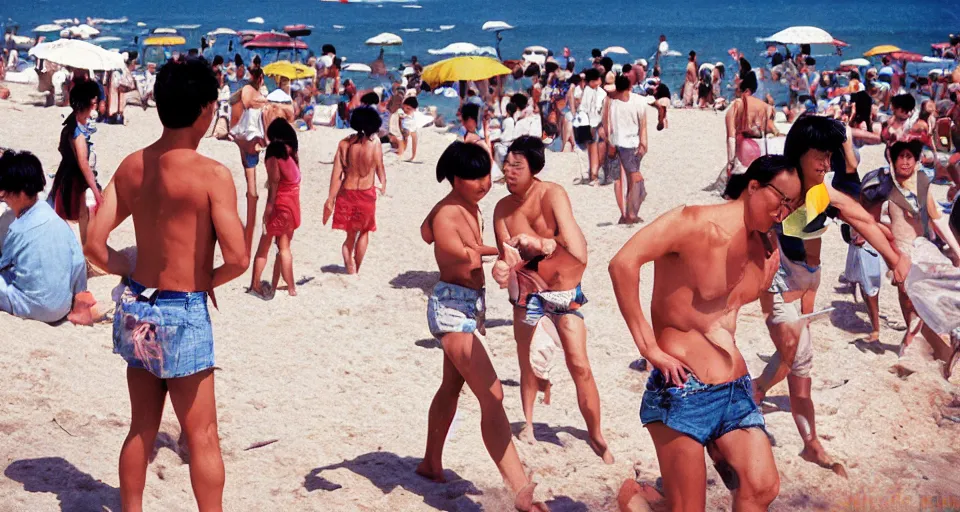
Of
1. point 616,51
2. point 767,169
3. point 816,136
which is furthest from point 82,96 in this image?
point 616,51

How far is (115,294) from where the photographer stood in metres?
4.07

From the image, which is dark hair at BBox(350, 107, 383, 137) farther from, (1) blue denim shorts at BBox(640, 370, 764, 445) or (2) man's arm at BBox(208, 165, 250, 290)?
(1) blue denim shorts at BBox(640, 370, 764, 445)

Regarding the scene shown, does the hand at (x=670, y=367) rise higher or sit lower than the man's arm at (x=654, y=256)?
lower

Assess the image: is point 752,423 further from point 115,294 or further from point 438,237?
point 115,294

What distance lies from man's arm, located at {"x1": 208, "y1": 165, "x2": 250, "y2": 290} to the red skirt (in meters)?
5.72

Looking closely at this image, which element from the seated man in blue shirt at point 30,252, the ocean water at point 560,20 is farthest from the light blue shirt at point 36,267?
the ocean water at point 560,20

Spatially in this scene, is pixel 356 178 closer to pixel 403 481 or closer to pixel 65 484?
pixel 403 481

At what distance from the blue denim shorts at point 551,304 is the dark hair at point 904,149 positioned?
9.46 ft

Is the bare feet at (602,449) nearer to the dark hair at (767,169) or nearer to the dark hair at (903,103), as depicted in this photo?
the dark hair at (767,169)

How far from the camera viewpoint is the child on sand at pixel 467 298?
4.69 m

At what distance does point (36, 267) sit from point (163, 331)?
3694 millimetres

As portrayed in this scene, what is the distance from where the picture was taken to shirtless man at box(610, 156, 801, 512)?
3.70 meters

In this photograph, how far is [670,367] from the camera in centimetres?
372

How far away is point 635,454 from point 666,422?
225cm
